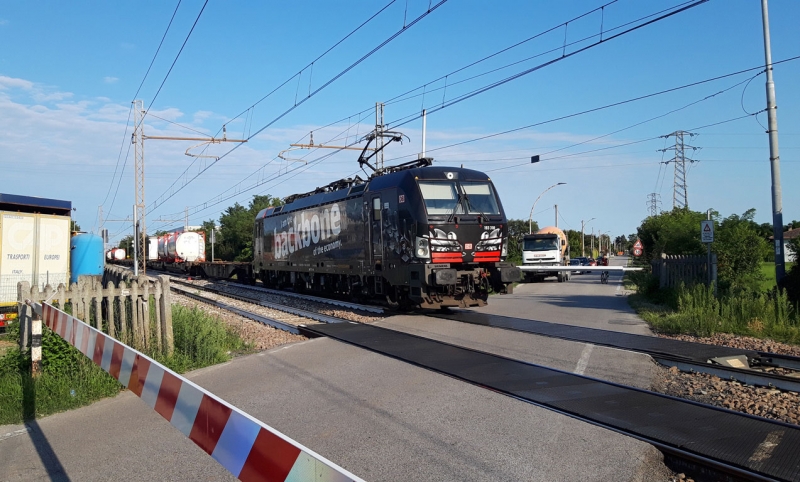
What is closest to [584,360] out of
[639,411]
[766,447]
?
[639,411]

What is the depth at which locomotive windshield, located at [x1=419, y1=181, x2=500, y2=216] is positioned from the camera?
14.3 meters

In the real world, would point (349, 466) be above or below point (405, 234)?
below

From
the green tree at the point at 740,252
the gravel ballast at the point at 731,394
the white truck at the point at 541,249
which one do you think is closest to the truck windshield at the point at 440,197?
the gravel ballast at the point at 731,394

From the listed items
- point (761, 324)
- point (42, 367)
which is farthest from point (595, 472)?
point (761, 324)

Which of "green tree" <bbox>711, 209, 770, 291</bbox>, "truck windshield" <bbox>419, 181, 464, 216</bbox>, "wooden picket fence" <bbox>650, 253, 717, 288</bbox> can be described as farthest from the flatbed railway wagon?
"green tree" <bbox>711, 209, 770, 291</bbox>

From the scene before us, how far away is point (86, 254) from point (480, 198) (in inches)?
564

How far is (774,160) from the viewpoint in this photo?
47.0ft

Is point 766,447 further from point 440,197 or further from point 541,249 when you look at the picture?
point 541,249

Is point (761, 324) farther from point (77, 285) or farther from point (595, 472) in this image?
point (77, 285)

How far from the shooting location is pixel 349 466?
15.8ft

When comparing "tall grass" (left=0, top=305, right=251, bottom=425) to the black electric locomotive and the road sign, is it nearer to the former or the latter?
the black electric locomotive

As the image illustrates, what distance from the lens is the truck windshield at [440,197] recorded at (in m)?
14.2

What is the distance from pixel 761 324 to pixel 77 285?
39.3 feet

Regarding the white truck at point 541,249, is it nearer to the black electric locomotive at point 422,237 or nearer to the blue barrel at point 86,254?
the black electric locomotive at point 422,237
